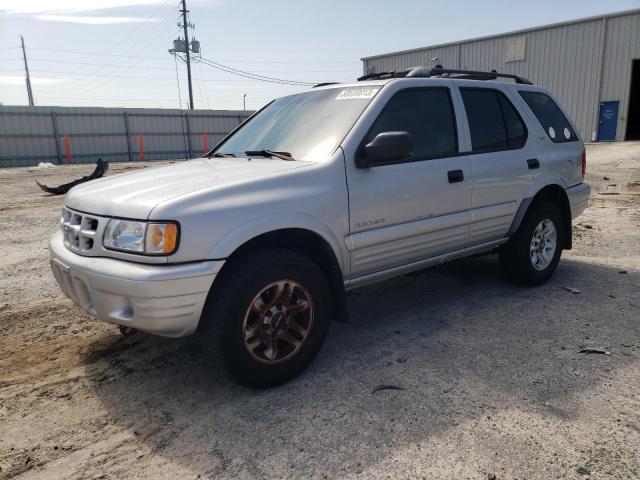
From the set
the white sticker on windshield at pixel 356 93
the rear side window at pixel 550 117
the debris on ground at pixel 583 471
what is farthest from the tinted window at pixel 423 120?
the debris on ground at pixel 583 471

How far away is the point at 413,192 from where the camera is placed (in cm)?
357

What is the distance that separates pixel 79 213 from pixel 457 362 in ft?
8.47

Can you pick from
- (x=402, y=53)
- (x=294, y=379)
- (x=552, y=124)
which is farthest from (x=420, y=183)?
(x=402, y=53)

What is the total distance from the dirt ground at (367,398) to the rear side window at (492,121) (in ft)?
4.56

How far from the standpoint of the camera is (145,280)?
99.0 inches

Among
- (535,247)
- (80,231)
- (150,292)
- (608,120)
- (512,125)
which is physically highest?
(608,120)

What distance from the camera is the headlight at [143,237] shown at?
2.56 m

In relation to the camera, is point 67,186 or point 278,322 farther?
point 67,186

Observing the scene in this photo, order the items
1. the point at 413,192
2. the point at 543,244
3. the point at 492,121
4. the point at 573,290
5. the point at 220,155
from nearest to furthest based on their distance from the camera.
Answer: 1. the point at 413,192
2. the point at 220,155
3. the point at 492,121
4. the point at 573,290
5. the point at 543,244

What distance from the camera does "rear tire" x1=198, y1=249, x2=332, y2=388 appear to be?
2.73 meters

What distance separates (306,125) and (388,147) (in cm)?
78

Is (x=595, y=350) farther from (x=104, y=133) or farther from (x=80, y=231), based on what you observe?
(x=104, y=133)

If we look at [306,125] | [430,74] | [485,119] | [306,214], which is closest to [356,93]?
[306,125]

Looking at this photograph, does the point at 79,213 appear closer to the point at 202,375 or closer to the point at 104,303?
the point at 104,303
